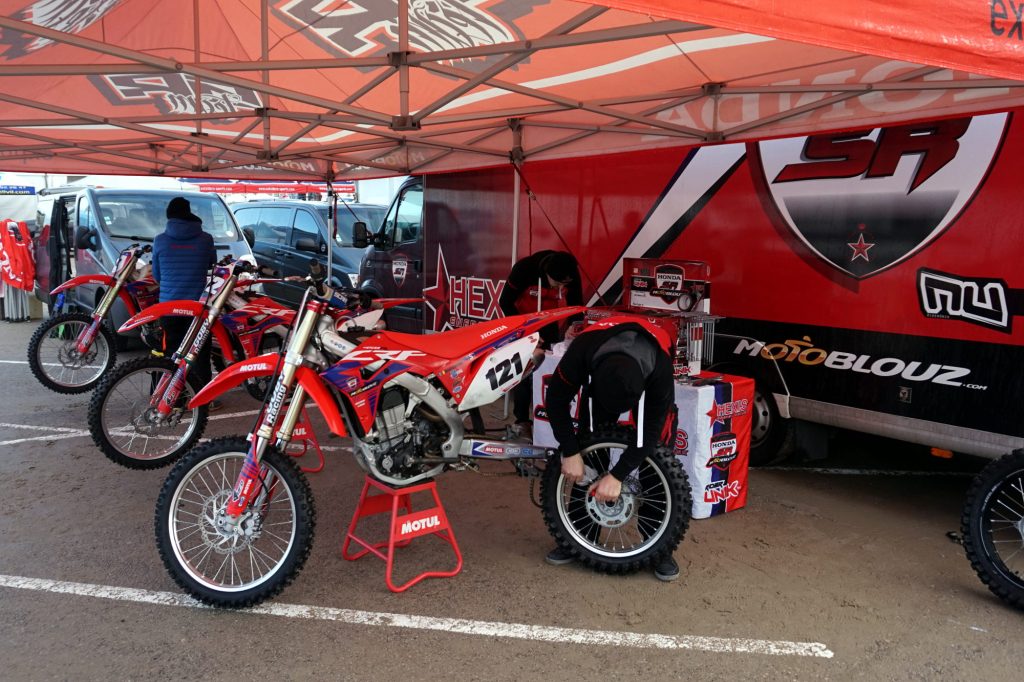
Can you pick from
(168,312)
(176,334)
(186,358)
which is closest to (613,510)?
(186,358)

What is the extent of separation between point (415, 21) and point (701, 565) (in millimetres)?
3257

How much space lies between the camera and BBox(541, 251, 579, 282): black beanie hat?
5.23 meters

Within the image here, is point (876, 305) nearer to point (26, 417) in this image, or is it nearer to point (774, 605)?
point (774, 605)

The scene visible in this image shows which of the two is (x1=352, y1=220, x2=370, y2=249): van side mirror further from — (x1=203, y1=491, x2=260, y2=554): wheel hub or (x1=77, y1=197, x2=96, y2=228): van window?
(x1=203, y1=491, x2=260, y2=554): wheel hub

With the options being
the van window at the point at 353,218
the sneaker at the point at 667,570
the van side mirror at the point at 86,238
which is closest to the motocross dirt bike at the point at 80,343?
the van side mirror at the point at 86,238

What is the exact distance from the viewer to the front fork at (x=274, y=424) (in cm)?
323

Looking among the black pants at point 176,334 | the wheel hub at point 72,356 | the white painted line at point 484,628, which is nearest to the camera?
the white painted line at point 484,628

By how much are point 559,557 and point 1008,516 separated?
7.06 feet

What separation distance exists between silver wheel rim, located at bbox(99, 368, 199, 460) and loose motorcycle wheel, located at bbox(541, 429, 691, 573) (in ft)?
8.95

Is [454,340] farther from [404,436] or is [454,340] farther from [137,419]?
[137,419]

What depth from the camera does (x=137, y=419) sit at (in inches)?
199

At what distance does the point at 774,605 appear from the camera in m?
3.43

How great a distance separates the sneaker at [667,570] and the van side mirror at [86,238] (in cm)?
756

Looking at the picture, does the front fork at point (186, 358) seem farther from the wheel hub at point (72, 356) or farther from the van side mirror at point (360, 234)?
the van side mirror at point (360, 234)
